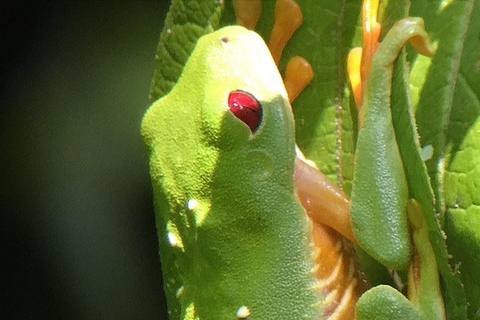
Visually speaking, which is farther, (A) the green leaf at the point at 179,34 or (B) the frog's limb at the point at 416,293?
(A) the green leaf at the point at 179,34

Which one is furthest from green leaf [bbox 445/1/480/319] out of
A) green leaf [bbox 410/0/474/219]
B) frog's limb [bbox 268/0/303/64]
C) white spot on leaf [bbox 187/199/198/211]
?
white spot on leaf [bbox 187/199/198/211]

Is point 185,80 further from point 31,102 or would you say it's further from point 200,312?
point 31,102

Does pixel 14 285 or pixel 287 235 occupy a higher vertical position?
pixel 287 235

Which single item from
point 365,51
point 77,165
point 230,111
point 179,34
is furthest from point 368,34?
point 77,165

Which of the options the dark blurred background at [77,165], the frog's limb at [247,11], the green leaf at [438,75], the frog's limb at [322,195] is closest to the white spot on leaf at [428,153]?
the green leaf at [438,75]

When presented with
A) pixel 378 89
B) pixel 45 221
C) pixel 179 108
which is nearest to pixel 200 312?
pixel 179 108

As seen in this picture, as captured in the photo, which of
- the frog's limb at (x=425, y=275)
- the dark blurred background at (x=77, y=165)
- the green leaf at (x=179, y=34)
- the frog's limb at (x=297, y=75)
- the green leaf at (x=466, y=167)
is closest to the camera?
the green leaf at (x=466, y=167)

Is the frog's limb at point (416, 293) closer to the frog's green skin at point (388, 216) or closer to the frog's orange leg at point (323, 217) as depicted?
the frog's green skin at point (388, 216)
